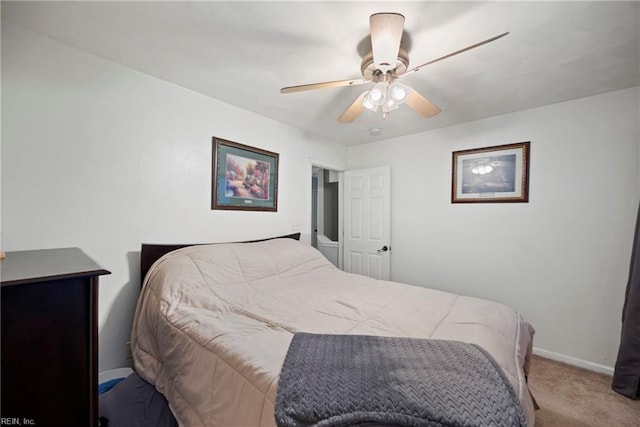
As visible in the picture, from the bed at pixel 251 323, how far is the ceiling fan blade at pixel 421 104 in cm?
133

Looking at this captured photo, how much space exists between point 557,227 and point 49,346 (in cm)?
354

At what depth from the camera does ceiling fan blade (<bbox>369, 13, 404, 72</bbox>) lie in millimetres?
1203

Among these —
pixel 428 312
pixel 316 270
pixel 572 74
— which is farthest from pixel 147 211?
pixel 572 74

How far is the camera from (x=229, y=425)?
99 cm

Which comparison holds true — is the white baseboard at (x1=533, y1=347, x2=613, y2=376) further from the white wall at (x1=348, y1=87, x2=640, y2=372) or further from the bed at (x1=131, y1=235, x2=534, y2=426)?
the bed at (x1=131, y1=235, x2=534, y2=426)

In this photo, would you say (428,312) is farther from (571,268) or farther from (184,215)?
(184,215)

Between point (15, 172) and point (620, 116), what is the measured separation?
14.4ft

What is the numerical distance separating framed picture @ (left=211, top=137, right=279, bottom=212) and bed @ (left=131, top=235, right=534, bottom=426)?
555mm

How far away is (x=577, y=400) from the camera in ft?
6.23

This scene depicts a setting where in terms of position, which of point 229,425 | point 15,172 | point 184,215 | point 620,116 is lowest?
point 229,425

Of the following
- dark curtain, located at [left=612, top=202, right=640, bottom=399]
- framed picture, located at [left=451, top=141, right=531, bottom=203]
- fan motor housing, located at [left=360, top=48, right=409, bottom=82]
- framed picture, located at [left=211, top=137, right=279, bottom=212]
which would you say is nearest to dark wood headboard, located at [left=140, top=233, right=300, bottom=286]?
framed picture, located at [left=211, top=137, right=279, bottom=212]

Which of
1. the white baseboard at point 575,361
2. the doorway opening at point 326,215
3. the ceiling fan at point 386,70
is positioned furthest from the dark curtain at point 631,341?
the doorway opening at point 326,215

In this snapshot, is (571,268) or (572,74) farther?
(571,268)

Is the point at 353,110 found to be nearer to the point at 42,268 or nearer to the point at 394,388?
A: the point at 394,388
